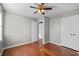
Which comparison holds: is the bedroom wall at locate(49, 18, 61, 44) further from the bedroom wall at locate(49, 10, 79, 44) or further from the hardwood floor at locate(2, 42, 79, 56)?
the hardwood floor at locate(2, 42, 79, 56)

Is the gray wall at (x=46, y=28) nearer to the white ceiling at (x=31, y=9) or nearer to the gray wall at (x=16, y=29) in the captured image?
the white ceiling at (x=31, y=9)

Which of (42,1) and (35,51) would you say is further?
(35,51)

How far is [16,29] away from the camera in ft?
4.47

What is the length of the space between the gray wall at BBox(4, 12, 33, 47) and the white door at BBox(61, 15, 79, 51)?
0.57 m

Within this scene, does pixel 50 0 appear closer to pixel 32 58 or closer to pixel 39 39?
pixel 39 39

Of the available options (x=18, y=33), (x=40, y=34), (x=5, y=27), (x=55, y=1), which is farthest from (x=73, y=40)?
(x=5, y=27)

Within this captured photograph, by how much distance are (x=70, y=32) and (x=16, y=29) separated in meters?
0.87

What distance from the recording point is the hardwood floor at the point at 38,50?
4.28ft

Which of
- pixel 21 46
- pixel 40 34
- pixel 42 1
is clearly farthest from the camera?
pixel 40 34

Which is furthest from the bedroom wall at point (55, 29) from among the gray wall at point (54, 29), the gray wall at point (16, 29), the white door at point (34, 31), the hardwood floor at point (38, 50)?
the gray wall at point (16, 29)

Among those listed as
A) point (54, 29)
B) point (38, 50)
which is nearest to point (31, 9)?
point (54, 29)

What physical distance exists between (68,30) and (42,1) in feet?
2.03

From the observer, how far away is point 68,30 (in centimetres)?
138

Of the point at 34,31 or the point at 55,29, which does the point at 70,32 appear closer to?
the point at 55,29
